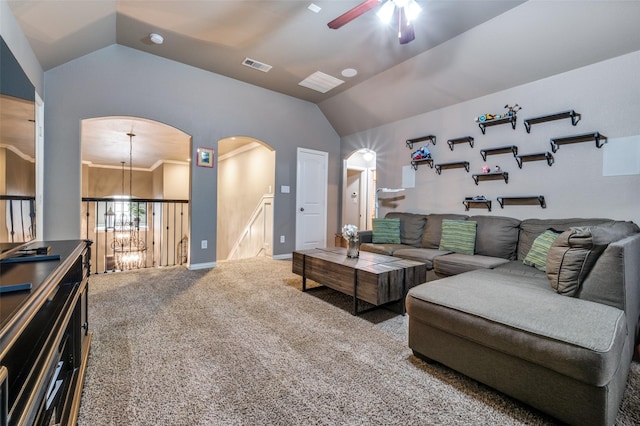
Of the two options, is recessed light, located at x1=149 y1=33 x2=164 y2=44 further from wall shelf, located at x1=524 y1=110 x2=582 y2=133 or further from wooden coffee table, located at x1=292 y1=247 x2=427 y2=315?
wall shelf, located at x1=524 y1=110 x2=582 y2=133

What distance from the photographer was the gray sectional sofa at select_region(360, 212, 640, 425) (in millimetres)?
1263

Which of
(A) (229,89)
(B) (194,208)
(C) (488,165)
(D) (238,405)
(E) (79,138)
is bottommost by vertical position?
(D) (238,405)

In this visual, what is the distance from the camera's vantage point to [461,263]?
3127 mm

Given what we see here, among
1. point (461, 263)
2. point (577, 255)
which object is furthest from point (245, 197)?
point (577, 255)

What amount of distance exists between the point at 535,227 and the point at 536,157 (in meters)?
0.86


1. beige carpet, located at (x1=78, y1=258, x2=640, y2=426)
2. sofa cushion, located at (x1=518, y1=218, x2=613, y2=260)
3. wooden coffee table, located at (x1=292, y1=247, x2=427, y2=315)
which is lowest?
beige carpet, located at (x1=78, y1=258, x2=640, y2=426)

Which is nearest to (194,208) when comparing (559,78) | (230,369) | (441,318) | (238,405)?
(230,369)

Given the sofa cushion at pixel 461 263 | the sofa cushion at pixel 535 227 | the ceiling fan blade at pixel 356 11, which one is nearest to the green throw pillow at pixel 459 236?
the sofa cushion at pixel 461 263

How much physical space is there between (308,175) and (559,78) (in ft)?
12.4

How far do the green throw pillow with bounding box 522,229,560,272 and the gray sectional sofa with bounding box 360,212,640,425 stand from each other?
269 millimetres

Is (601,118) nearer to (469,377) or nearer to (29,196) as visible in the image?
(469,377)

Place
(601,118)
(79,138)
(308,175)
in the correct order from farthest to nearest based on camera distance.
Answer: (308,175) < (79,138) < (601,118)

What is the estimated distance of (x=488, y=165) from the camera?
12.8 feet

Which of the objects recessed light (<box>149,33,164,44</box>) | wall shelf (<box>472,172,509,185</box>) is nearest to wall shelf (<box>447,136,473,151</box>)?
wall shelf (<box>472,172,509,185</box>)
